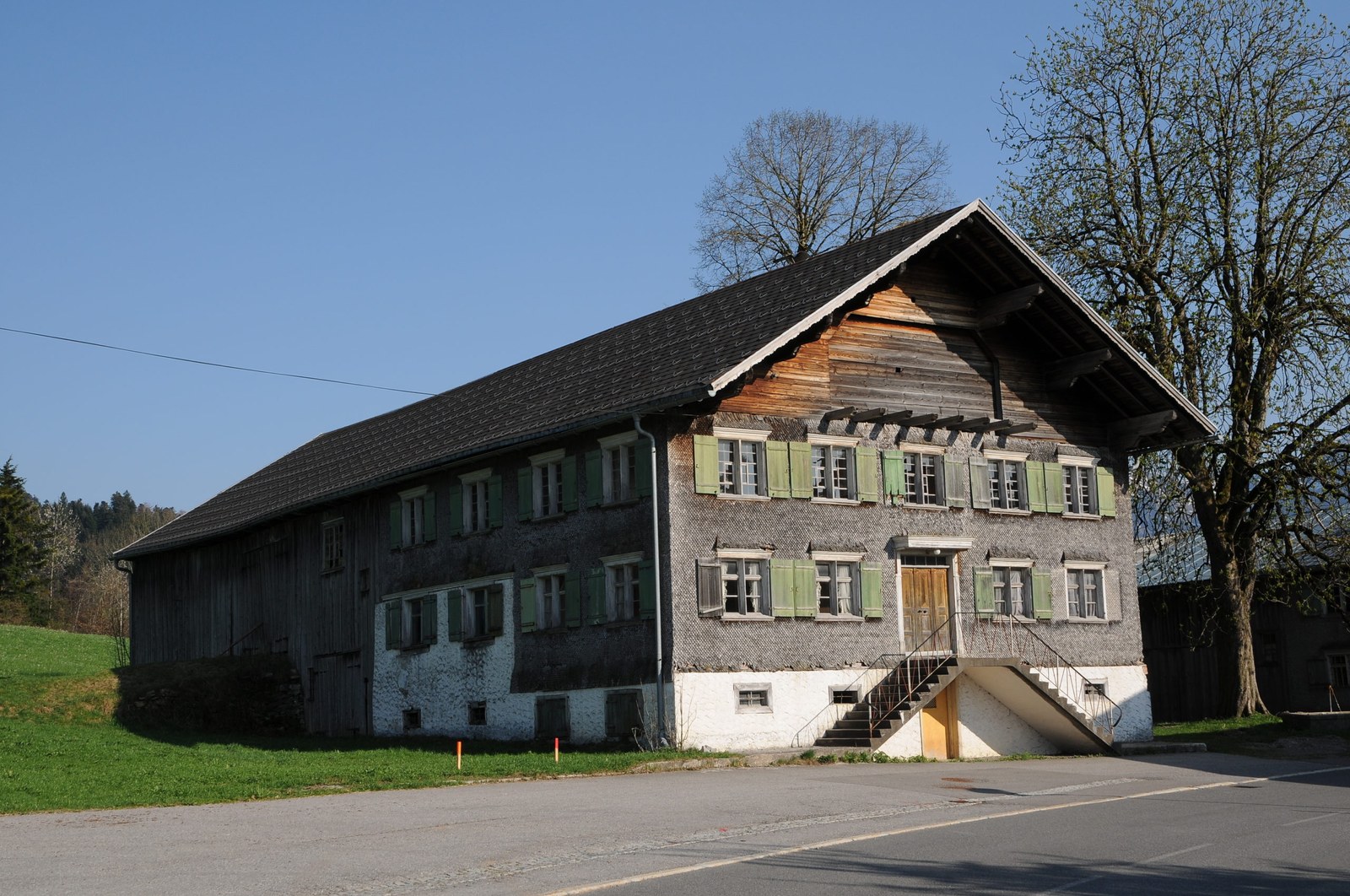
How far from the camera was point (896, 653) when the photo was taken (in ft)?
98.5

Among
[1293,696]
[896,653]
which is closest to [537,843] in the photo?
[896,653]

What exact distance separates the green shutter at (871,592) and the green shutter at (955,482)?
2712mm

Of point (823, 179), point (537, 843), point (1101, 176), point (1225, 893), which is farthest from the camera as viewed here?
point (823, 179)

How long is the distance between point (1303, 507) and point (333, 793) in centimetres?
2563

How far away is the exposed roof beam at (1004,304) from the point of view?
31.2 metres

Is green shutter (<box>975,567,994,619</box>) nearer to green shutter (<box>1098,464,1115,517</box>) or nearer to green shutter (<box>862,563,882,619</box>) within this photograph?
green shutter (<box>862,563,882,619</box>)

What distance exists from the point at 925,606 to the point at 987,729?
2.86m

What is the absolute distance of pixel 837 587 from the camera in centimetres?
2959

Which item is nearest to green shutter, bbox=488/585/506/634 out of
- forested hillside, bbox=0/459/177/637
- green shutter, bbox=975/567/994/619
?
green shutter, bbox=975/567/994/619

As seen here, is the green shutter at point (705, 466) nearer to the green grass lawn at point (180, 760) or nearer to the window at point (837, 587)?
the window at point (837, 587)

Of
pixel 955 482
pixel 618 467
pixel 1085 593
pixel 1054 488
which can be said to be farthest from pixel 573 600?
pixel 1085 593

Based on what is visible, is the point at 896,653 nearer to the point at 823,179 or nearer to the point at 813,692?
the point at 813,692

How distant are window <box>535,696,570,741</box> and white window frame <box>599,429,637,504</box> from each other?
13.6ft

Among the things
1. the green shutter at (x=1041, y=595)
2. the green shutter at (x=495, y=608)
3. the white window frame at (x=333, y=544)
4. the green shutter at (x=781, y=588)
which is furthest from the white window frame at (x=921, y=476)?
the white window frame at (x=333, y=544)
